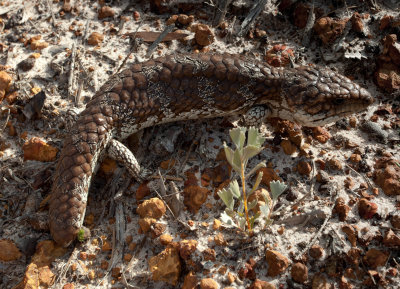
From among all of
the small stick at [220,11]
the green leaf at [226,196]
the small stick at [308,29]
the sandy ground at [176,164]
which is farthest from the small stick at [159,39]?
the green leaf at [226,196]

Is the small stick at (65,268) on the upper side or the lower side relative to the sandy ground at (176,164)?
lower

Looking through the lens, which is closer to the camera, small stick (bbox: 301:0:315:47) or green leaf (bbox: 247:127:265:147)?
green leaf (bbox: 247:127:265:147)

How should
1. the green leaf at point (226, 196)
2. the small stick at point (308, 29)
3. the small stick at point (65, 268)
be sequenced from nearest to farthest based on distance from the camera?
the green leaf at point (226, 196)
the small stick at point (65, 268)
the small stick at point (308, 29)

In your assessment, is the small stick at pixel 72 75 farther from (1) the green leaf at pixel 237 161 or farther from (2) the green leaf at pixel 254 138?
(2) the green leaf at pixel 254 138

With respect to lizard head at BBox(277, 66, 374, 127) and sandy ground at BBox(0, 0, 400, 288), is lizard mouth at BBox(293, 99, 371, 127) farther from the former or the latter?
sandy ground at BBox(0, 0, 400, 288)

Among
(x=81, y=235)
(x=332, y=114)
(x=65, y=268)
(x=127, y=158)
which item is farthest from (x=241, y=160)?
(x=65, y=268)

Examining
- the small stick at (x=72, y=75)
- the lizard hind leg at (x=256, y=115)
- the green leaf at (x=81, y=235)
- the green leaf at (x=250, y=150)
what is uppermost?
the green leaf at (x=250, y=150)

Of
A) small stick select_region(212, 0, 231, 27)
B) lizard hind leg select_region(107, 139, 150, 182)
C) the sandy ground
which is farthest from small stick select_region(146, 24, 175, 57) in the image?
lizard hind leg select_region(107, 139, 150, 182)

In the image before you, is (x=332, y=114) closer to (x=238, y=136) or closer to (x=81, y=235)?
(x=238, y=136)
